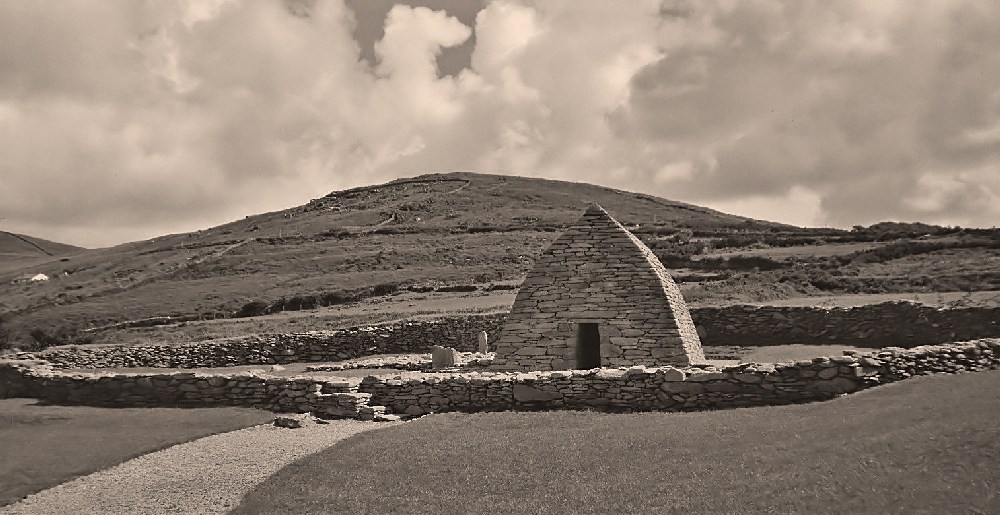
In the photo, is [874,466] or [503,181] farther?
[503,181]

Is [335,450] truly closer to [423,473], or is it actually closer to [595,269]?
[423,473]

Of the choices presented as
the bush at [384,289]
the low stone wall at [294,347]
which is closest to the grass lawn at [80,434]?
the low stone wall at [294,347]

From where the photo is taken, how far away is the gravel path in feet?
35.0

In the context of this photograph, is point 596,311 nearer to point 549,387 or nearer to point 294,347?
point 549,387

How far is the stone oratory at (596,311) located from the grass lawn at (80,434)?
282 inches

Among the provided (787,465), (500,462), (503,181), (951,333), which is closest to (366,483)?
(500,462)

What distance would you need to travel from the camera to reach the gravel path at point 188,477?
1066cm

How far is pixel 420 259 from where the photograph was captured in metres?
81.5

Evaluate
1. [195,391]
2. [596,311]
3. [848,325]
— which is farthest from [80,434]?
[848,325]

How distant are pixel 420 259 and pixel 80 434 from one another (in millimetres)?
66447

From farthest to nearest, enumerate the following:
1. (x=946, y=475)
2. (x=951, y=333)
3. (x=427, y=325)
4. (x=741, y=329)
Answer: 1. (x=427, y=325)
2. (x=741, y=329)
3. (x=951, y=333)
4. (x=946, y=475)

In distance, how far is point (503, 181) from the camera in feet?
525

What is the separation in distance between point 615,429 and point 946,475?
18.9ft

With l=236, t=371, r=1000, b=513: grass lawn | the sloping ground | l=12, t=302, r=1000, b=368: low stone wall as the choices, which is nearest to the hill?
the sloping ground
